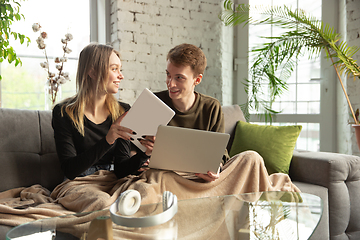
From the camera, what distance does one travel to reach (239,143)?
2215mm

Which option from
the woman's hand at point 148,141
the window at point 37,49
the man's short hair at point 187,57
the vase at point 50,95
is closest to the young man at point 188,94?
the man's short hair at point 187,57

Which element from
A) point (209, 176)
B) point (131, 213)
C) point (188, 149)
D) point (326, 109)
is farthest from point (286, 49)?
point (131, 213)

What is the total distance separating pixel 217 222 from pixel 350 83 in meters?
2.58

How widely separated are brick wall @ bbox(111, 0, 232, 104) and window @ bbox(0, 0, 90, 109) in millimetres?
356

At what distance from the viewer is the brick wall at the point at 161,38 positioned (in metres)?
2.98

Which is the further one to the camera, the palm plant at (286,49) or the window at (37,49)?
the window at (37,49)

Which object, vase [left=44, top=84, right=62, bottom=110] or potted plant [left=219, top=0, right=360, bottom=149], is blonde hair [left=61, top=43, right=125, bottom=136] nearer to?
vase [left=44, top=84, right=62, bottom=110]

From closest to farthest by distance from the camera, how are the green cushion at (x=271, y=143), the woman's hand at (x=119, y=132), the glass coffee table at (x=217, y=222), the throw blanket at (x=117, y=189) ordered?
the glass coffee table at (x=217, y=222) → the throw blanket at (x=117, y=189) → the woman's hand at (x=119, y=132) → the green cushion at (x=271, y=143)

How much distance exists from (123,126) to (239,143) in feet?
3.38

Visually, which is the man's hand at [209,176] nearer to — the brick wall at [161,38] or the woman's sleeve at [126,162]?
the woman's sleeve at [126,162]

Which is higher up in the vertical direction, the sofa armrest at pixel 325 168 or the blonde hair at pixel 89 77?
the blonde hair at pixel 89 77

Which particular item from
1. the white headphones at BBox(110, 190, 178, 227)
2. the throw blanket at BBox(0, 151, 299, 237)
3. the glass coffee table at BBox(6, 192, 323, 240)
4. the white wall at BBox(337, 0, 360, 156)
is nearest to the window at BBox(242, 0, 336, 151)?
the white wall at BBox(337, 0, 360, 156)

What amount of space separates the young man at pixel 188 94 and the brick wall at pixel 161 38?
3.99ft

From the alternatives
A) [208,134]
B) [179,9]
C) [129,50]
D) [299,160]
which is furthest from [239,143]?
[179,9]
